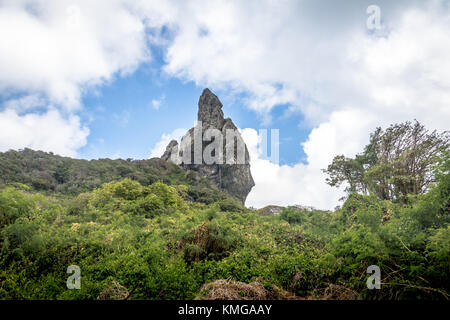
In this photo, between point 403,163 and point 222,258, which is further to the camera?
point 403,163

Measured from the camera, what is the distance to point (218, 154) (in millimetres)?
51156

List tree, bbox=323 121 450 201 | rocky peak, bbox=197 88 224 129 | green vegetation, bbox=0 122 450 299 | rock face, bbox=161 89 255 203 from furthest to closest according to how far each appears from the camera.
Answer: rocky peak, bbox=197 88 224 129 → rock face, bbox=161 89 255 203 → tree, bbox=323 121 450 201 → green vegetation, bbox=0 122 450 299

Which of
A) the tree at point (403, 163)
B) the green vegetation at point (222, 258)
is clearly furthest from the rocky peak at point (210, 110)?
the green vegetation at point (222, 258)

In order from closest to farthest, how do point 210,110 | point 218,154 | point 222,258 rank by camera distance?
point 222,258
point 218,154
point 210,110

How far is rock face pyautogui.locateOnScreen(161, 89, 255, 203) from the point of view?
169 feet

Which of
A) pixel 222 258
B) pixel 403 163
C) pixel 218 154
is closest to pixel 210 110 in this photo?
pixel 218 154

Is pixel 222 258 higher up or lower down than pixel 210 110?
lower down

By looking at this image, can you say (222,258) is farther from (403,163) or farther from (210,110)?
(210,110)

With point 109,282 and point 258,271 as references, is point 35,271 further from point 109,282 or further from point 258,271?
point 258,271

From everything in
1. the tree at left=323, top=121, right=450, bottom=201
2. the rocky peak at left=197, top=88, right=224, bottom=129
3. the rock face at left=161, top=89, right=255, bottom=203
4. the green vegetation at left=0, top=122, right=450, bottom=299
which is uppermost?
the rocky peak at left=197, top=88, right=224, bottom=129

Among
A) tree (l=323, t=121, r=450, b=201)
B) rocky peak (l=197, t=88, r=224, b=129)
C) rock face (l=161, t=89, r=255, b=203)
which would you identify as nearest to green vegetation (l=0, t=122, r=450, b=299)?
tree (l=323, t=121, r=450, b=201)

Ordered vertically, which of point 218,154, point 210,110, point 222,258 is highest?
point 210,110

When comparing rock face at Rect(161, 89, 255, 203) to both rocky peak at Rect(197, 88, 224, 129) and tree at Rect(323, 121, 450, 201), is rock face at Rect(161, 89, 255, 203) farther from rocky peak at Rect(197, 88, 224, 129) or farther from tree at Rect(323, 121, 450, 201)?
tree at Rect(323, 121, 450, 201)
